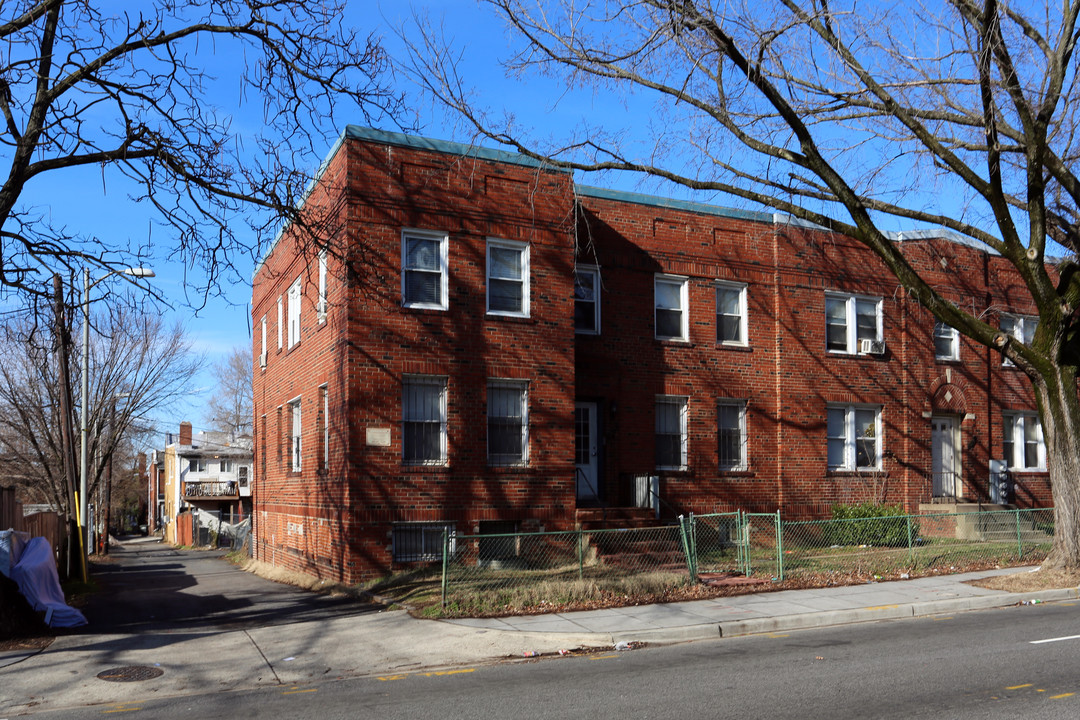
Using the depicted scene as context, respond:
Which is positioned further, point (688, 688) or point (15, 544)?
point (15, 544)

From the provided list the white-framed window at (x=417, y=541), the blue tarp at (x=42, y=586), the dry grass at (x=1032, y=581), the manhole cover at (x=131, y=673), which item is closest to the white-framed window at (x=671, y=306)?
the white-framed window at (x=417, y=541)

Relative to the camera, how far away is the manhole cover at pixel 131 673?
32.1 ft

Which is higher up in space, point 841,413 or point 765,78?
point 765,78

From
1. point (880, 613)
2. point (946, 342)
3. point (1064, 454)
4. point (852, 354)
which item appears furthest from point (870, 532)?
point (946, 342)

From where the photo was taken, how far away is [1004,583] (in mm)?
15414

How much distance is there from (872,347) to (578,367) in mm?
8276

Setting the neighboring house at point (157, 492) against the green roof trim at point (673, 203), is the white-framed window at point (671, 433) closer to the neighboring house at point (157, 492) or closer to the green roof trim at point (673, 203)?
the green roof trim at point (673, 203)

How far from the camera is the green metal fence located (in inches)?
548

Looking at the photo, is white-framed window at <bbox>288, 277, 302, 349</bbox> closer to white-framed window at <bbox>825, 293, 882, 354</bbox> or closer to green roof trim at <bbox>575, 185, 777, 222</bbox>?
green roof trim at <bbox>575, 185, 777, 222</bbox>

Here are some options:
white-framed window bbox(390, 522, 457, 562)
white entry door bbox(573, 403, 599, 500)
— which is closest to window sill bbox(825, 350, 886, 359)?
white entry door bbox(573, 403, 599, 500)

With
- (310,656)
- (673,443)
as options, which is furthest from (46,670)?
(673,443)

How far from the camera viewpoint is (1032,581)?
15.4 meters

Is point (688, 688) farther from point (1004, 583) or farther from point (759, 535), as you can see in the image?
point (759, 535)

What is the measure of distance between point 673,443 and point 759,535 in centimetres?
294
